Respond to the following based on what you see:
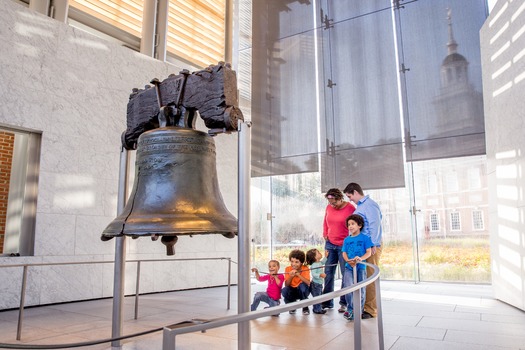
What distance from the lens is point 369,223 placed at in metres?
3.97

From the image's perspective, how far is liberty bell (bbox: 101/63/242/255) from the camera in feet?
6.60

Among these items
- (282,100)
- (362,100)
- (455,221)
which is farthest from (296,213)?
(455,221)

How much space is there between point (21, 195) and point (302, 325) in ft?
12.2

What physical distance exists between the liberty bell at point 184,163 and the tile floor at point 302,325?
108 cm

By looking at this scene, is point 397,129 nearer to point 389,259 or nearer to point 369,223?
point 389,259

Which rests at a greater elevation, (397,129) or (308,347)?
(397,129)

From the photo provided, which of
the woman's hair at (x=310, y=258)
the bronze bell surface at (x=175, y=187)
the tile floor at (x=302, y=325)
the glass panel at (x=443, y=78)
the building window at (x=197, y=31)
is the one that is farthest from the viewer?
the building window at (x=197, y=31)

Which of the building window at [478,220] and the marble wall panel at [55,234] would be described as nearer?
the marble wall panel at [55,234]

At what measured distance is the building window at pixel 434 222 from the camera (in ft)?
21.5

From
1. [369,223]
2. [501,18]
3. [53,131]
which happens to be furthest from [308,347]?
[501,18]

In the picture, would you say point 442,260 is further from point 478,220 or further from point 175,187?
point 175,187

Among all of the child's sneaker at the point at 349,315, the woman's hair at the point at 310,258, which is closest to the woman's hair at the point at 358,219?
the child's sneaker at the point at 349,315

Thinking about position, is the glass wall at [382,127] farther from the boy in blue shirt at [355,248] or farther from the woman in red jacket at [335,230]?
the boy in blue shirt at [355,248]

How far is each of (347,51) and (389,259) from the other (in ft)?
12.6
